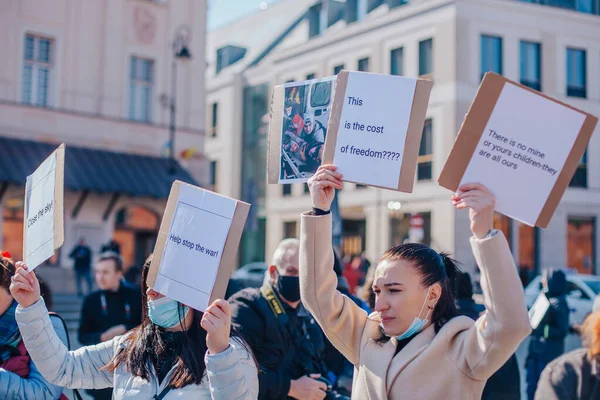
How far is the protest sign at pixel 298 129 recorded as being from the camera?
12.4 feet

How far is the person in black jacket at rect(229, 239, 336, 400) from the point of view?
477cm

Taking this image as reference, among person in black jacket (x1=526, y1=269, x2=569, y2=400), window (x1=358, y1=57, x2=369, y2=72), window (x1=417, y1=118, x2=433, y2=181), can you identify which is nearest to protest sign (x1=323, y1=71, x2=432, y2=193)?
person in black jacket (x1=526, y1=269, x2=569, y2=400)

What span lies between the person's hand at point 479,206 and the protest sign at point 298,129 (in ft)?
3.23

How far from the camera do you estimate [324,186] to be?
3.29 meters

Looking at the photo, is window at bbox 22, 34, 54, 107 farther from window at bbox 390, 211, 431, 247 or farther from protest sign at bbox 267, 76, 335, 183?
protest sign at bbox 267, 76, 335, 183

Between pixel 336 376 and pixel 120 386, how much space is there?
2.65 m

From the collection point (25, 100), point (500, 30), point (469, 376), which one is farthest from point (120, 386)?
point (500, 30)

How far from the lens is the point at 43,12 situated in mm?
23047

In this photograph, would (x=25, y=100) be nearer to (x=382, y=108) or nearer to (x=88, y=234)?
(x=88, y=234)

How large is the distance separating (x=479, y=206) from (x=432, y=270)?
0.50 m

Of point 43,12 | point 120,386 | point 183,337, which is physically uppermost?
point 43,12

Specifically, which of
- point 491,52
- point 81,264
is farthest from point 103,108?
point 491,52

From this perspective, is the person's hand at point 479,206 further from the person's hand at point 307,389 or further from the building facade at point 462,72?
the building facade at point 462,72

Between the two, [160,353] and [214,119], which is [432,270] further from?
[214,119]
